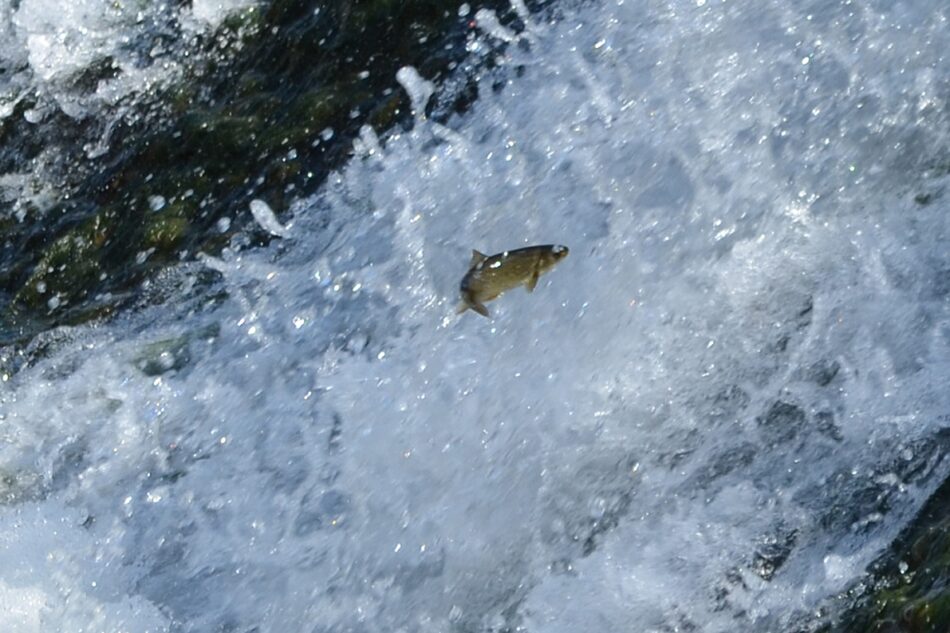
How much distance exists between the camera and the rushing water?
3537 millimetres

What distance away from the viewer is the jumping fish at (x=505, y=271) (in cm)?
356

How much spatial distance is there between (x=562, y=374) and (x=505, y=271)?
1.52 ft

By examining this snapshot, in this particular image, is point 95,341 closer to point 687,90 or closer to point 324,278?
point 324,278

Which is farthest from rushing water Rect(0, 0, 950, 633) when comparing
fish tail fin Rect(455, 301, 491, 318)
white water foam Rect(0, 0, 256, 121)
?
white water foam Rect(0, 0, 256, 121)

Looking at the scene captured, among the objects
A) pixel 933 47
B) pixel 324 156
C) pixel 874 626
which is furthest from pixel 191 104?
pixel 874 626

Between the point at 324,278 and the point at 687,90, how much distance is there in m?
1.12

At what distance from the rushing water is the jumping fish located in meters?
0.30

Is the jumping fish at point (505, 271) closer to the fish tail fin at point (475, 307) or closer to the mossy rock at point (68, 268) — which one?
the fish tail fin at point (475, 307)

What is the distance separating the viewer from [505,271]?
3.61m

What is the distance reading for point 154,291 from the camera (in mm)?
4594

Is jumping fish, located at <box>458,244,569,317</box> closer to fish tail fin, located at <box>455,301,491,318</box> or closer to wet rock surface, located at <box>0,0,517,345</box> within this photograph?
fish tail fin, located at <box>455,301,491,318</box>

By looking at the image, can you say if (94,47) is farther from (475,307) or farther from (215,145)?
(475,307)

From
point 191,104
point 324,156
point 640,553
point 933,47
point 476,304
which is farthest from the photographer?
point 191,104

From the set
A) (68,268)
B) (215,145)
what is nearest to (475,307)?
(215,145)
